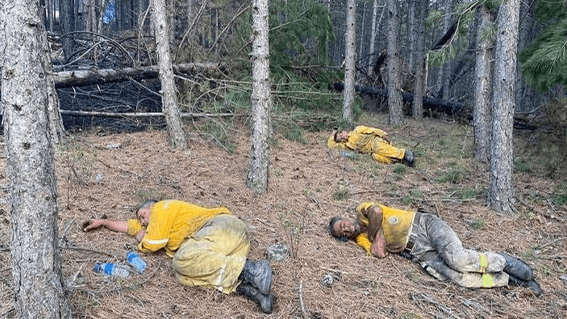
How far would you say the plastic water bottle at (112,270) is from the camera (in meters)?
4.05

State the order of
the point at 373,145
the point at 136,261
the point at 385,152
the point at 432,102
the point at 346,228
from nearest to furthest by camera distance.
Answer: the point at 136,261 < the point at 346,228 < the point at 385,152 < the point at 373,145 < the point at 432,102

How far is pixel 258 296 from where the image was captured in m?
3.84

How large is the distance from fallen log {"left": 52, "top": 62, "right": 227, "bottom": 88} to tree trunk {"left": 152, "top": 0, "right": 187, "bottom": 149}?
1.80 metres

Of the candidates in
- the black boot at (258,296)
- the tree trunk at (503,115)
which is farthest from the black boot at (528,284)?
the black boot at (258,296)

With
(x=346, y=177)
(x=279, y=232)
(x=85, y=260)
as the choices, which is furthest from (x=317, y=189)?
(x=85, y=260)

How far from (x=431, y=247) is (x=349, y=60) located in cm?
705

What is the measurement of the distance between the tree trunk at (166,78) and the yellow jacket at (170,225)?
3765 mm

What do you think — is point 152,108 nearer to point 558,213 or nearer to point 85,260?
point 85,260

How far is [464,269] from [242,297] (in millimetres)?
2222

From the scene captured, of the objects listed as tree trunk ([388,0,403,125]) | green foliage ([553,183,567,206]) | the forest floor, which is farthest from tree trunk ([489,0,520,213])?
tree trunk ([388,0,403,125])

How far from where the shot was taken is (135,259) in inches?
169

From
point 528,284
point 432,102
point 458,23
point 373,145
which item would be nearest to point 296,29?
point 373,145

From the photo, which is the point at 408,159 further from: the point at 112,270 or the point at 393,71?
the point at 112,270

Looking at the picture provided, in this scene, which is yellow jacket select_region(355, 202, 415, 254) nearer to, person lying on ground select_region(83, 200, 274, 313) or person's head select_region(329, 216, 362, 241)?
person's head select_region(329, 216, 362, 241)
